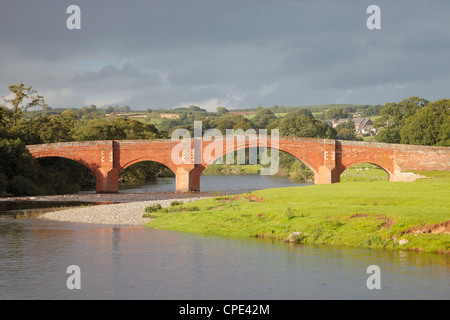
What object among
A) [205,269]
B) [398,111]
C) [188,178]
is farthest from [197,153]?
[398,111]

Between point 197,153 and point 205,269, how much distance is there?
1741 inches

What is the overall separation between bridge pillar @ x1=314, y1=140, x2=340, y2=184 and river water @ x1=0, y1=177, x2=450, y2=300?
38328mm

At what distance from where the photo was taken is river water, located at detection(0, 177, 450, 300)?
760 inches

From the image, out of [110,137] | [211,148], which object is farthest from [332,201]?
[110,137]

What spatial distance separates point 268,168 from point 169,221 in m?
80.8

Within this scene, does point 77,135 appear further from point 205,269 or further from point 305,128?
point 205,269

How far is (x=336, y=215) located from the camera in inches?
1163

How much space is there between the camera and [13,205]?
49.4 meters

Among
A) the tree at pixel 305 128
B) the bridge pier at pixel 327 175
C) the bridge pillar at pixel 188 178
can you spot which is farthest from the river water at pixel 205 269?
the tree at pixel 305 128

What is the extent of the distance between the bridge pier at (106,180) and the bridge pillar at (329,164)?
23.0 m

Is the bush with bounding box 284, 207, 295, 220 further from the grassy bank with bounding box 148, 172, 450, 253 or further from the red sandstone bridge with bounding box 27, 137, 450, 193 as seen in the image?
the red sandstone bridge with bounding box 27, 137, 450, 193

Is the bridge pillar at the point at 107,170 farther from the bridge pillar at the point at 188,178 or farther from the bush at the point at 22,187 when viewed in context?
the bush at the point at 22,187

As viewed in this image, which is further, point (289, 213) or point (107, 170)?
point (107, 170)
